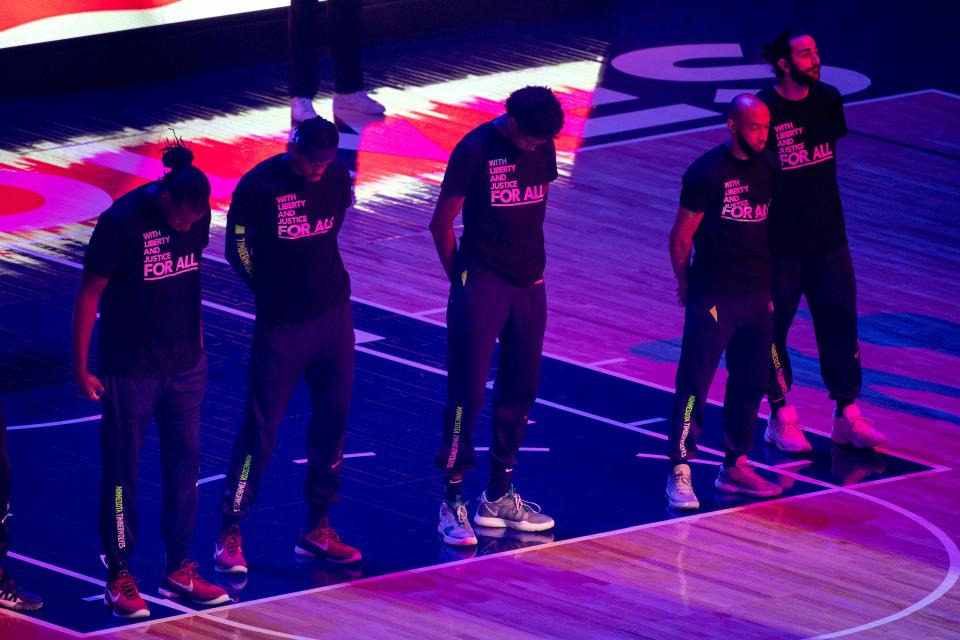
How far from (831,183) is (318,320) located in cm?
318

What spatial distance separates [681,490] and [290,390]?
2192 millimetres

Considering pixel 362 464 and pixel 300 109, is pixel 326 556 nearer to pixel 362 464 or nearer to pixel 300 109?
pixel 362 464

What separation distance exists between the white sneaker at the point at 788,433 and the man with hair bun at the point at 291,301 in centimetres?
293

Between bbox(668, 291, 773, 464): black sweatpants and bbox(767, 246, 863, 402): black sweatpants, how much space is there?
2.13 ft

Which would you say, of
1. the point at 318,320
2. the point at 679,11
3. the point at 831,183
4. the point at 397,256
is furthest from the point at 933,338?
the point at 679,11

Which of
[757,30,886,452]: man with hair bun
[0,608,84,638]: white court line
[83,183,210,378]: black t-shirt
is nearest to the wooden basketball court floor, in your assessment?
[0,608,84,638]: white court line

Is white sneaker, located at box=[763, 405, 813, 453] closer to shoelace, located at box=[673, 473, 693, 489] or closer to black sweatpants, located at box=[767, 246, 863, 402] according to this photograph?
black sweatpants, located at box=[767, 246, 863, 402]

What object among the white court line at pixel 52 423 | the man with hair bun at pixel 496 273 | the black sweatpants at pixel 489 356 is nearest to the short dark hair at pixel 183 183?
the man with hair bun at pixel 496 273

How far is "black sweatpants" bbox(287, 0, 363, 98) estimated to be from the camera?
54.9ft

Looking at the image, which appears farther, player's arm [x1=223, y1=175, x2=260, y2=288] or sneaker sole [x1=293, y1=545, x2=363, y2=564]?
sneaker sole [x1=293, y1=545, x2=363, y2=564]

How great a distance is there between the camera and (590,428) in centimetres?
1082

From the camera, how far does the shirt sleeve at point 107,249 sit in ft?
25.8

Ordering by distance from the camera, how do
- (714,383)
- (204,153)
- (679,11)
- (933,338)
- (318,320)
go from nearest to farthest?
(318,320)
(714,383)
(933,338)
(204,153)
(679,11)

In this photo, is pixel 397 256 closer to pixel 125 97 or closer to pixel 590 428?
pixel 590 428
